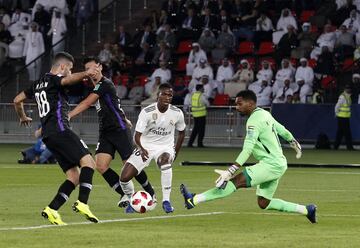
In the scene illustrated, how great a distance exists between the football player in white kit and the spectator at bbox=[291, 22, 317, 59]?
24221mm

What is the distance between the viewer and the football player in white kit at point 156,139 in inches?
742

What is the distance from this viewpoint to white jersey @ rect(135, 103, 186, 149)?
19.1m

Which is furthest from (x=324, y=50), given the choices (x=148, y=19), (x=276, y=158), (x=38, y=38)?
(x=276, y=158)

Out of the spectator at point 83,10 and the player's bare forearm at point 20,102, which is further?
the spectator at point 83,10

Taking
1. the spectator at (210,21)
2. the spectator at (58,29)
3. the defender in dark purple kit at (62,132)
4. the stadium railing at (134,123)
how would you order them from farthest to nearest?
the spectator at (58,29), the spectator at (210,21), the stadium railing at (134,123), the defender in dark purple kit at (62,132)

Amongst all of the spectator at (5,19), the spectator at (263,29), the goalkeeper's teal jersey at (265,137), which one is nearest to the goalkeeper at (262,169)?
the goalkeeper's teal jersey at (265,137)

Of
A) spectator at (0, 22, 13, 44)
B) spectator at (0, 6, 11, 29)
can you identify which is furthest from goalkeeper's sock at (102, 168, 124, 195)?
spectator at (0, 6, 11, 29)

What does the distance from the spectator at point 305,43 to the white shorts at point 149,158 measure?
24577mm

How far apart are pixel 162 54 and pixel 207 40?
174 cm

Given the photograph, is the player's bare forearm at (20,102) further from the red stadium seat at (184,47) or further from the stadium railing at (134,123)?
the red stadium seat at (184,47)

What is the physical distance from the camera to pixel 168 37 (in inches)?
1791

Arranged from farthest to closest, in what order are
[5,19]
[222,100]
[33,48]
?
A: 1. [5,19]
2. [33,48]
3. [222,100]

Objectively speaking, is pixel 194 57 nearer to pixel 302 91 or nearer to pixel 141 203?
pixel 302 91

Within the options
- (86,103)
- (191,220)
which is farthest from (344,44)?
(191,220)
